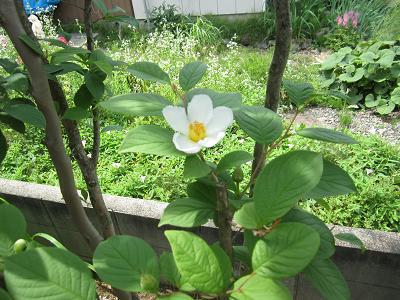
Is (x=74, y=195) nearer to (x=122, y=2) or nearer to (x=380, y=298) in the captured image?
(x=380, y=298)

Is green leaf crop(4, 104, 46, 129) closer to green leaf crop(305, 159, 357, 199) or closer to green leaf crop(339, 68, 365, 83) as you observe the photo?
green leaf crop(305, 159, 357, 199)

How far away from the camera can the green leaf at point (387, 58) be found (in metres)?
2.74

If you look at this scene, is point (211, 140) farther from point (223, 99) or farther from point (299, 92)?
point (299, 92)

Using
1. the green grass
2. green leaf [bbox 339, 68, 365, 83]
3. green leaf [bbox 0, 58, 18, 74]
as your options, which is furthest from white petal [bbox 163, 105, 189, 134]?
green leaf [bbox 339, 68, 365, 83]

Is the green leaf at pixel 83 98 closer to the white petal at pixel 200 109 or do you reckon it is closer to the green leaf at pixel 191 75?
the green leaf at pixel 191 75

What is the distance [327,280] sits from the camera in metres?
0.53

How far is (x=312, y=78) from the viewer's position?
3.16m

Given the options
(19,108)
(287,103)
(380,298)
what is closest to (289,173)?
(19,108)

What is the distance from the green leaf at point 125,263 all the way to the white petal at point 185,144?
14 centimetres

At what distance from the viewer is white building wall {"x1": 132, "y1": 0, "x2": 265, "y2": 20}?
→ 506 centimetres

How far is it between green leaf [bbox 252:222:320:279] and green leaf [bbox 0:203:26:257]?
0.32 metres

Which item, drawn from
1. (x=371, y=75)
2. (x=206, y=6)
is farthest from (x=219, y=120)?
(x=206, y=6)

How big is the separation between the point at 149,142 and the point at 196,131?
79mm

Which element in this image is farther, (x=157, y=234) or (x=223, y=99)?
(x=157, y=234)
